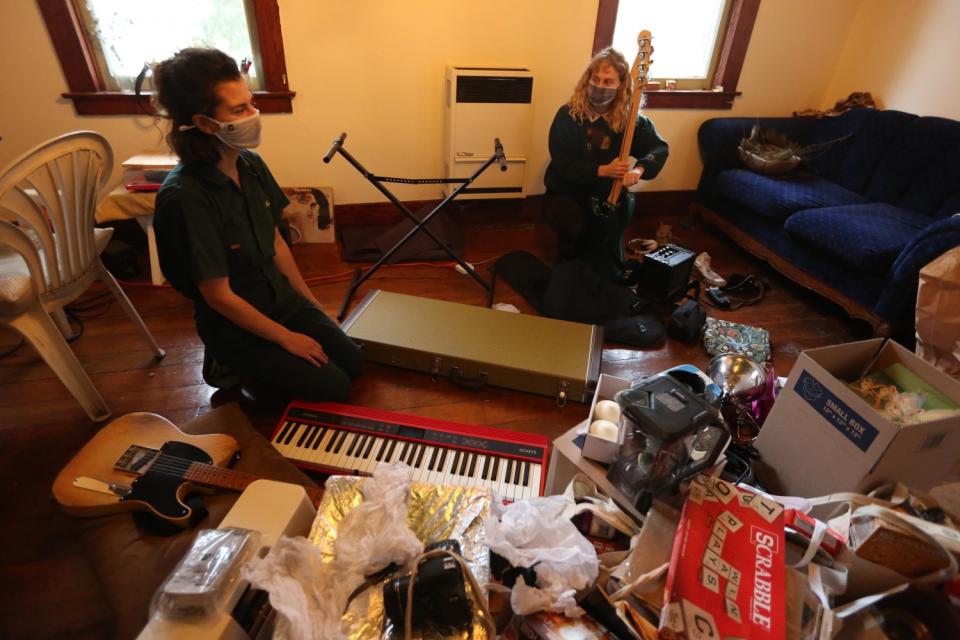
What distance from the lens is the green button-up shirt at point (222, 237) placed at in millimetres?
1445

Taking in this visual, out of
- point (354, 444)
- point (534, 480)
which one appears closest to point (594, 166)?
point (534, 480)

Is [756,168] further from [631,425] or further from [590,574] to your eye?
[590,574]

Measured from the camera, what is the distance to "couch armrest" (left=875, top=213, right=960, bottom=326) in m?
2.02

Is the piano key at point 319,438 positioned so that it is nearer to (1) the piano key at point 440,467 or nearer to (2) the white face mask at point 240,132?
(1) the piano key at point 440,467

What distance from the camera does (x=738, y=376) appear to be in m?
1.87

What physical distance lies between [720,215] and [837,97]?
1.24 metres

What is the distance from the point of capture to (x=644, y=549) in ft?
3.24

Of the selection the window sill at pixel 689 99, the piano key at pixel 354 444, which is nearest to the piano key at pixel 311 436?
the piano key at pixel 354 444

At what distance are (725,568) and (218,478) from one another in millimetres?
1196

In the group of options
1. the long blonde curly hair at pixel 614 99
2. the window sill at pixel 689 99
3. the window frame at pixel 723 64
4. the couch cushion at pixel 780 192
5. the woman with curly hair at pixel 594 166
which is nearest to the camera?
the long blonde curly hair at pixel 614 99

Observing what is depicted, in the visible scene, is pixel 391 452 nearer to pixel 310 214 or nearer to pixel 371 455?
pixel 371 455

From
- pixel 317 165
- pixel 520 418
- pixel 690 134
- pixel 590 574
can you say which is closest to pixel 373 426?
pixel 520 418

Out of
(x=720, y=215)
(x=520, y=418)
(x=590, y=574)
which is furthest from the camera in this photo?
(x=720, y=215)

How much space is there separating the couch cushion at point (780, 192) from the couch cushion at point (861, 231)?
102mm
